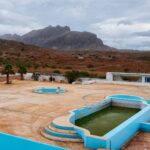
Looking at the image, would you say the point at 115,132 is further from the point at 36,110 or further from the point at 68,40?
the point at 68,40

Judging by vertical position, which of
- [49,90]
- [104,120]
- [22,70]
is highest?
[22,70]

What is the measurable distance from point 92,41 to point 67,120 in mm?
167911

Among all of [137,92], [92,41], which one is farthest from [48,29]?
[137,92]

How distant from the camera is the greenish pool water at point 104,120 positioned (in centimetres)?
1280

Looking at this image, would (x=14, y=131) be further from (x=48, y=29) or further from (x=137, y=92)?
(x=48, y=29)

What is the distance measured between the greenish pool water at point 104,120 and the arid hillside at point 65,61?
28504mm

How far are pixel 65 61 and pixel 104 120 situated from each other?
2122 inches

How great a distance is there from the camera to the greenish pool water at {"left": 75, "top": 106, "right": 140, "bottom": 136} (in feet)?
42.0

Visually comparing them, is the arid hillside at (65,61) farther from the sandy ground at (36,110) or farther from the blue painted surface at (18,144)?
the blue painted surface at (18,144)

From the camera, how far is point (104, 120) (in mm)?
14633

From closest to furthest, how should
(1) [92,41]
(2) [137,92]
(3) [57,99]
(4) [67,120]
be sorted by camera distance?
(4) [67,120]
(3) [57,99]
(2) [137,92]
(1) [92,41]

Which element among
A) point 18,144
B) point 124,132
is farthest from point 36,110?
point 18,144

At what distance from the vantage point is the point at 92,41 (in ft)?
584

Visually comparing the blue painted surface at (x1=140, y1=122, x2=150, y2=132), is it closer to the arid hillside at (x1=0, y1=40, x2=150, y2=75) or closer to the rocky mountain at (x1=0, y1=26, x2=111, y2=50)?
the arid hillside at (x1=0, y1=40, x2=150, y2=75)
